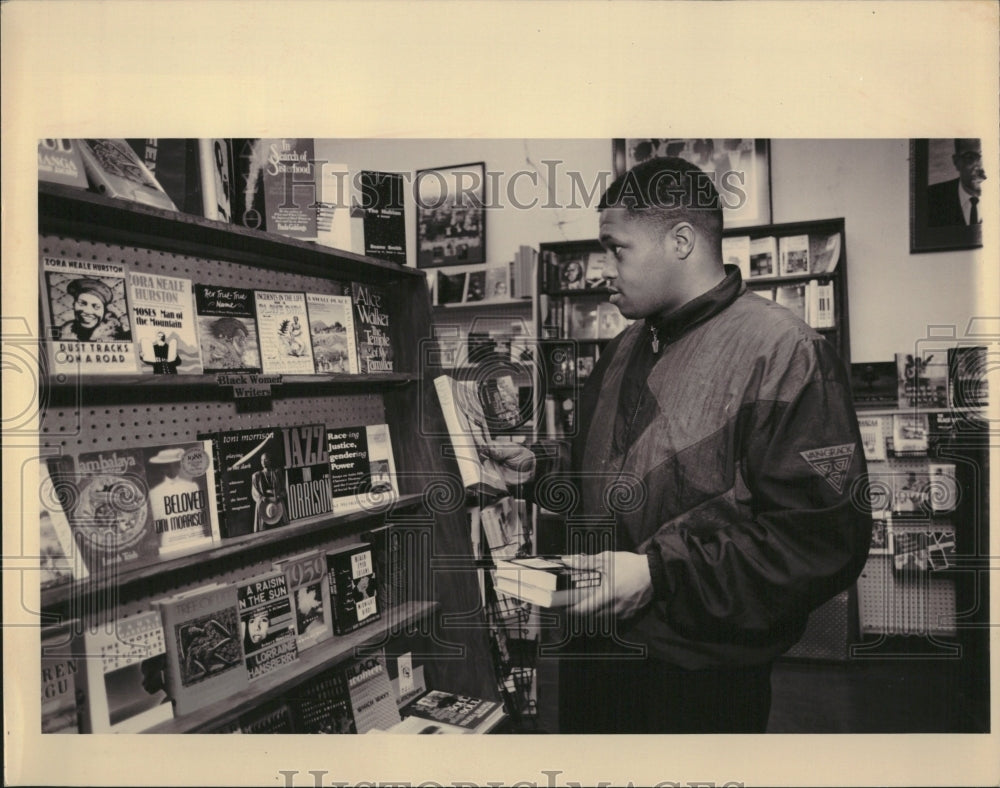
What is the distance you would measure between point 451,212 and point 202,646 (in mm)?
1850

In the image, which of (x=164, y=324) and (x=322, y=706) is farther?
(x=322, y=706)

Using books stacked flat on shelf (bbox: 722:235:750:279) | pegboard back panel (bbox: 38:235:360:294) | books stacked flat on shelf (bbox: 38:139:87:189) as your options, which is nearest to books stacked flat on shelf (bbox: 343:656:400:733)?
pegboard back panel (bbox: 38:235:360:294)

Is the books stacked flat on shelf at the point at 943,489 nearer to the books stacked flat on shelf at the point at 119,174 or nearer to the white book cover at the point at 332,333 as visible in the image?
the white book cover at the point at 332,333

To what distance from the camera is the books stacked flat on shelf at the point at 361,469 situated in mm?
2039

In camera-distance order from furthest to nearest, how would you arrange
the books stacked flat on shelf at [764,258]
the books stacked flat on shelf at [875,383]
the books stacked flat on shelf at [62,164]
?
the books stacked flat on shelf at [764,258] < the books stacked flat on shelf at [875,383] < the books stacked flat on shelf at [62,164]

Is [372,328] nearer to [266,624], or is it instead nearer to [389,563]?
[389,563]

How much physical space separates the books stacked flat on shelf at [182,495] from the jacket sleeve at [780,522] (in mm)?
1201

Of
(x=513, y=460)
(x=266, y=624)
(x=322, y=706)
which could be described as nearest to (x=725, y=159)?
(x=513, y=460)

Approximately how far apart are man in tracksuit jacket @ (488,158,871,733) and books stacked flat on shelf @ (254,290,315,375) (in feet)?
2.95

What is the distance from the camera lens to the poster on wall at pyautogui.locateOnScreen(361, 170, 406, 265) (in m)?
2.03

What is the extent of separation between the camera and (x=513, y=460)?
88.5 inches

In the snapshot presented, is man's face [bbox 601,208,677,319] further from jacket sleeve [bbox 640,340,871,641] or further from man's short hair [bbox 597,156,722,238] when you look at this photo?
jacket sleeve [bbox 640,340,871,641]

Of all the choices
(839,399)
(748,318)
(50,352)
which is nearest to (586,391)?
(748,318)

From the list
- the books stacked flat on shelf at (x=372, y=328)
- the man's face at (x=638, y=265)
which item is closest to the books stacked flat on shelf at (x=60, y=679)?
the books stacked flat on shelf at (x=372, y=328)
